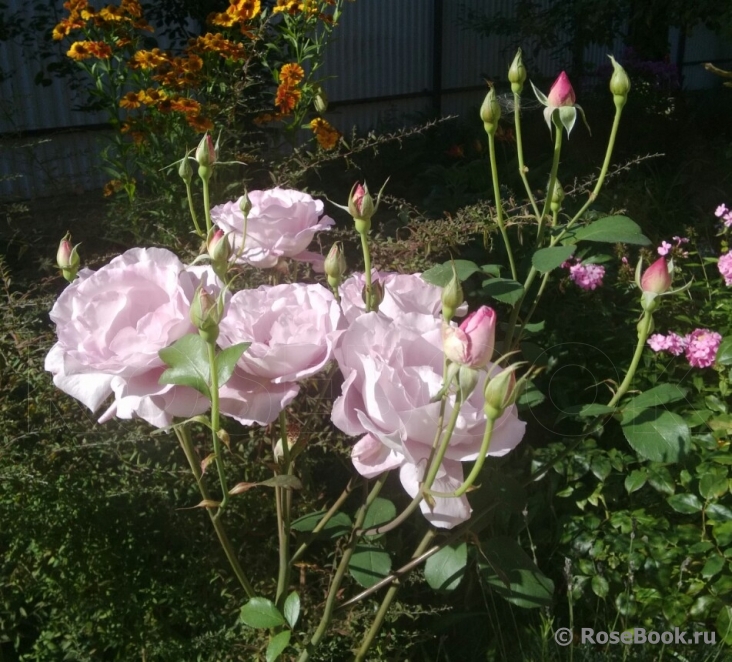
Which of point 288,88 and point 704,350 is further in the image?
point 288,88

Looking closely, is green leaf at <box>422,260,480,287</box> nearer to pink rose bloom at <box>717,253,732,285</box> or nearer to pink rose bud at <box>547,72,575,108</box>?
pink rose bud at <box>547,72,575,108</box>

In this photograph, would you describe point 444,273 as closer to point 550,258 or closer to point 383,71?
point 550,258

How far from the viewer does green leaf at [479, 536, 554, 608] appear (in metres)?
0.88

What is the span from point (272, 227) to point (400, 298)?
19cm

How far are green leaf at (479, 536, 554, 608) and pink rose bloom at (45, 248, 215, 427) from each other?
1.35ft

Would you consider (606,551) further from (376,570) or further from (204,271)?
(204,271)

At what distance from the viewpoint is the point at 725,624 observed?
1472 millimetres

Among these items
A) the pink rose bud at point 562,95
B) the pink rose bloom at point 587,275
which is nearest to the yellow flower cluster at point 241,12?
the pink rose bloom at point 587,275

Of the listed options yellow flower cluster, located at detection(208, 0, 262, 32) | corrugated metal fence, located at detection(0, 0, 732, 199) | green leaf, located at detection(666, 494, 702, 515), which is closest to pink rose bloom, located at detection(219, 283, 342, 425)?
green leaf, located at detection(666, 494, 702, 515)

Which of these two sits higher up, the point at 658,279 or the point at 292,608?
the point at 658,279

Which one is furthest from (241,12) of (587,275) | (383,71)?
(383,71)

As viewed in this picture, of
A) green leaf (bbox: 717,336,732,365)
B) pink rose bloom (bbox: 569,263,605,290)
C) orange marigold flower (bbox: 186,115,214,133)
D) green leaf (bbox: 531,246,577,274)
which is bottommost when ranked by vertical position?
pink rose bloom (bbox: 569,263,605,290)

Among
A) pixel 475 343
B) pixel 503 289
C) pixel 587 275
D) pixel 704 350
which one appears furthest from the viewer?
pixel 587 275

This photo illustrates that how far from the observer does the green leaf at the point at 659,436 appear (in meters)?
0.75
